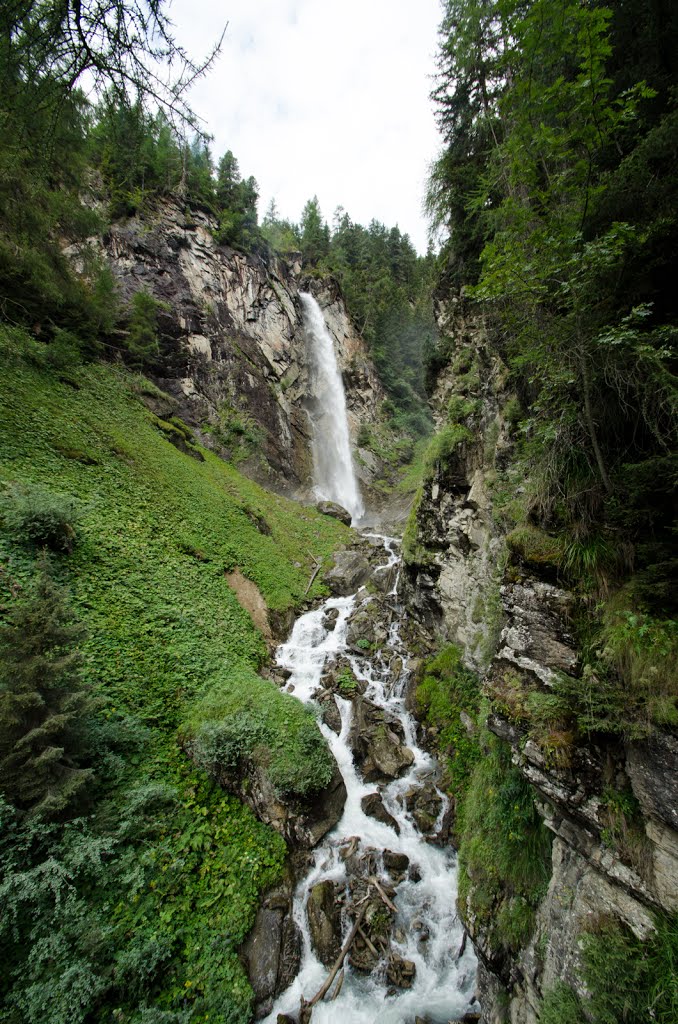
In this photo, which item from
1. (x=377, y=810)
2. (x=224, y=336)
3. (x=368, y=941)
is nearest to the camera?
(x=368, y=941)

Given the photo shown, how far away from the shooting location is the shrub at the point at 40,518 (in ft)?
25.0

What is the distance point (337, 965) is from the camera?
16.7ft

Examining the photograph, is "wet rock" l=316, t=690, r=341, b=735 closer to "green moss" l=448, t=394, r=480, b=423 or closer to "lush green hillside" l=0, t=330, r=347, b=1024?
"lush green hillside" l=0, t=330, r=347, b=1024

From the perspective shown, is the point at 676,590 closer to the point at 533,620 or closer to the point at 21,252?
the point at 533,620

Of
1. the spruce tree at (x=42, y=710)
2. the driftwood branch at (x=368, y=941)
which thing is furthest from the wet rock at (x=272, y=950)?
the spruce tree at (x=42, y=710)

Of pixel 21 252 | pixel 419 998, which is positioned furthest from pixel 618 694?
pixel 21 252

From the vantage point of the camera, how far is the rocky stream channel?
16.0 ft

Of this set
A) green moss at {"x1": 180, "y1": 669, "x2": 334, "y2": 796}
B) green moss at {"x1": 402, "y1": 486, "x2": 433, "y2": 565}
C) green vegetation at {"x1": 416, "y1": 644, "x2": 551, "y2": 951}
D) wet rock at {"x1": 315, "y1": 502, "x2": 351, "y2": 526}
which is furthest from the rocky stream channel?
wet rock at {"x1": 315, "y1": 502, "x2": 351, "y2": 526}

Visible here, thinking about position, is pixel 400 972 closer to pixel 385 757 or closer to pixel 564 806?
pixel 385 757

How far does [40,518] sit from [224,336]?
19883mm

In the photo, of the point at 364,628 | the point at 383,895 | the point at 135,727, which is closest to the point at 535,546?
the point at 383,895

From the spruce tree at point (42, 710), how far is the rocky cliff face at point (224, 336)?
55.3ft

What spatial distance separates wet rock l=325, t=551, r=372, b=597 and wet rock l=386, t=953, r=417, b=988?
34.0ft

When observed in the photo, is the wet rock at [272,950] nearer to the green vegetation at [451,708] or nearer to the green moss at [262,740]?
the green moss at [262,740]
